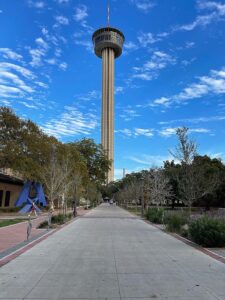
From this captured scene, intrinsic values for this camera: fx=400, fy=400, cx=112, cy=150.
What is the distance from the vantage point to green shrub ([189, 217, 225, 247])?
14.6 meters

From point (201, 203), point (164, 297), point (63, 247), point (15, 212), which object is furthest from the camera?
point (201, 203)

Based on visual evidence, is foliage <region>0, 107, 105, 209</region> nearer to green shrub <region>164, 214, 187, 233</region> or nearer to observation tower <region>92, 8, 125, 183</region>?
green shrub <region>164, 214, 187, 233</region>

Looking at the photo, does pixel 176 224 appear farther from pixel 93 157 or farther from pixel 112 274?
pixel 93 157

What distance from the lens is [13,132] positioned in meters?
42.2

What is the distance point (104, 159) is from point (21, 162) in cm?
3112

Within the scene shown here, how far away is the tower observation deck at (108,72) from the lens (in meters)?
175

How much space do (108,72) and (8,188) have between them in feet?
407

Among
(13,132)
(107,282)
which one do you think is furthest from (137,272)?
(13,132)

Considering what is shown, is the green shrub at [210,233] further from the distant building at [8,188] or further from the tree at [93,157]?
the tree at [93,157]

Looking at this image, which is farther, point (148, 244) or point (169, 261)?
point (148, 244)

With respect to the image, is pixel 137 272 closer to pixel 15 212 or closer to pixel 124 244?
pixel 124 244

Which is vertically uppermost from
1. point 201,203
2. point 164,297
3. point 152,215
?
point 201,203

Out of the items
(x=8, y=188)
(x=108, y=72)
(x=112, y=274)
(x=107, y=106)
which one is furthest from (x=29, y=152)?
(x=108, y=72)

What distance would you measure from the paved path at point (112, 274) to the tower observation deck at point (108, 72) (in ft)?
517
